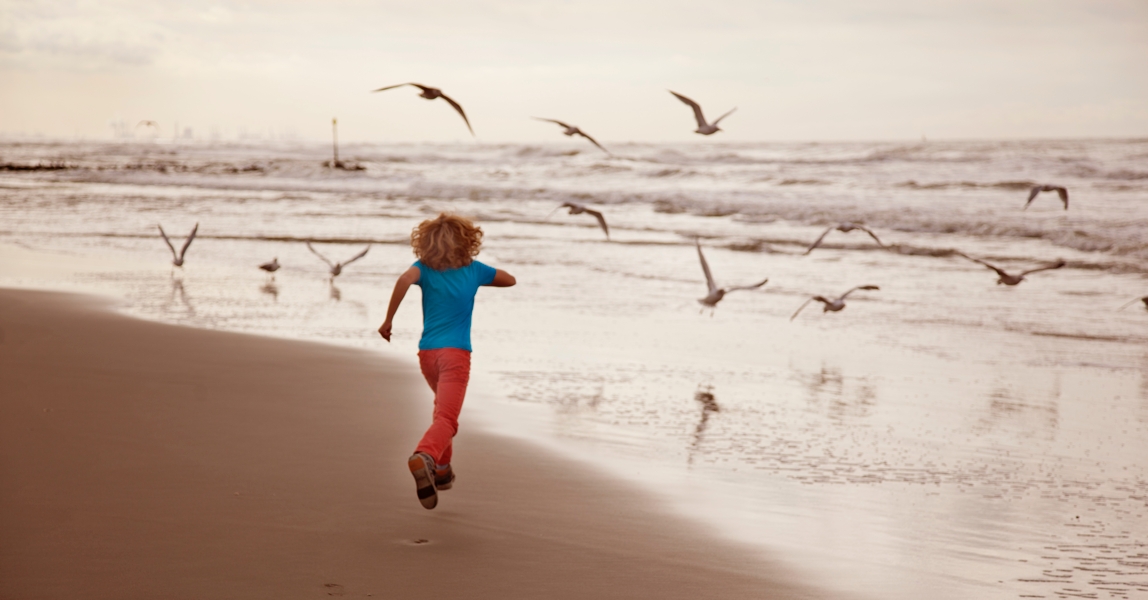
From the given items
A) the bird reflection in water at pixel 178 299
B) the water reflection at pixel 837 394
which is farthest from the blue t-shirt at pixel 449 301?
the bird reflection in water at pixel 178 299

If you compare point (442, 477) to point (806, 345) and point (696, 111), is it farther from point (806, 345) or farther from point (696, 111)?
point (696, 111)

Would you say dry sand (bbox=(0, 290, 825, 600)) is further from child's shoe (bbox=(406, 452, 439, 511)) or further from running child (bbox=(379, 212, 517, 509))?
running child (bbox=(379, 212, 517, 509))

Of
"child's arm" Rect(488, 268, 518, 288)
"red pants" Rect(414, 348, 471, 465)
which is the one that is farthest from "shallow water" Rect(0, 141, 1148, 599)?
"child's arm" Rect(488, 268, 518, 288)

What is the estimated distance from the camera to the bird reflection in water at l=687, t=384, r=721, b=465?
21.5 feet

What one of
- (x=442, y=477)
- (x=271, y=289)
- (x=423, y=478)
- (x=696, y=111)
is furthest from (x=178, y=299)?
(x=423, y=478)

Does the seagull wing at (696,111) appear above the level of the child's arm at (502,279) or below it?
above

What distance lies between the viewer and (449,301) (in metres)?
4.47

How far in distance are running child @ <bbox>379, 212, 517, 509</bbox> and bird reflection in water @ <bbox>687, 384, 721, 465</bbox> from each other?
217 cm

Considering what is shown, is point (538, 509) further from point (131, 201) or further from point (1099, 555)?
point (131, 201)

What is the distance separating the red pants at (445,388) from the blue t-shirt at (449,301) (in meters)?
0.04

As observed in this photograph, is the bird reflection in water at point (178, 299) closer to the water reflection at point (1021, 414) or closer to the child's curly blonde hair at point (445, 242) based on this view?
the child's curly blonde hair at point (445, 242)

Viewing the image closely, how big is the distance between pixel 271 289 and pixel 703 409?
831 cm

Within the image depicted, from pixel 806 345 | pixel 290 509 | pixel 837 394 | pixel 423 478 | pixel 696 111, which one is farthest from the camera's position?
pixel 696 111

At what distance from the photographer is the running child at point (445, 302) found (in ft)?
14.4
